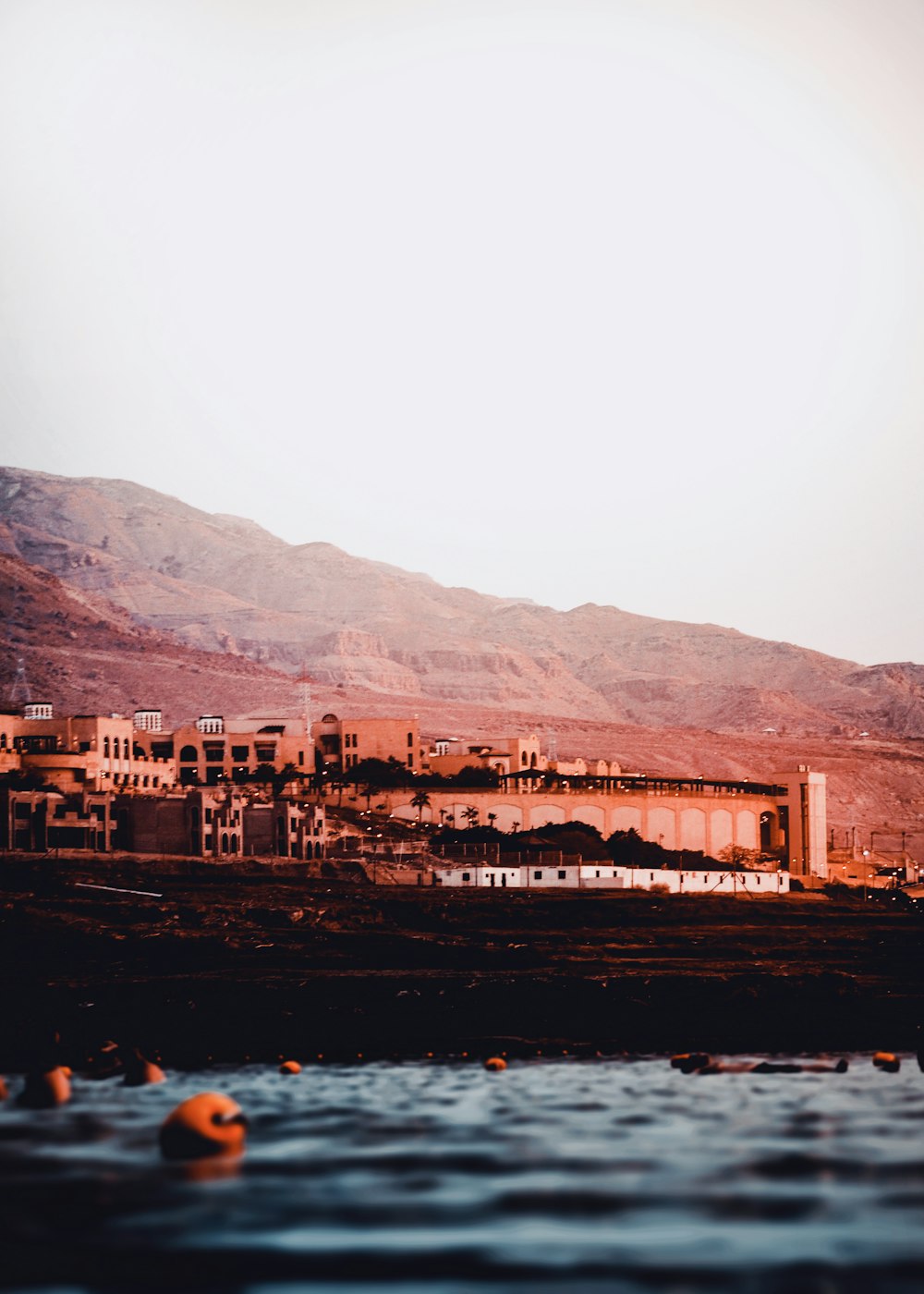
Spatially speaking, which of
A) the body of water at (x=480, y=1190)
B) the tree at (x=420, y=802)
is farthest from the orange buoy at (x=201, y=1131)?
the tree at (x=420, y=802)

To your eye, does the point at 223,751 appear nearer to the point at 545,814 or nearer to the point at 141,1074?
the point at 545,814

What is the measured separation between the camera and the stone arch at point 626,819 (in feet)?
360

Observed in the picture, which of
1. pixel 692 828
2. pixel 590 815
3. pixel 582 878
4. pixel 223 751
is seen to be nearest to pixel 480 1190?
pixel 582 878

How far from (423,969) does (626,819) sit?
53505 mm

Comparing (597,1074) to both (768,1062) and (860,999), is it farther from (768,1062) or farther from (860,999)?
(860,999)

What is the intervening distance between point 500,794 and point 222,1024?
6612 cm

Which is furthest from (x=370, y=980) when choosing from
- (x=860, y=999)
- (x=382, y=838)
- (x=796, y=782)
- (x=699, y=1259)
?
(x=796, y=782)

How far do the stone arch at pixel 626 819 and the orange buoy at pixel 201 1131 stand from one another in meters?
82.9

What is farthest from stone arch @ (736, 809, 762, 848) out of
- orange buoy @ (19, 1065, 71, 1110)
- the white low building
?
orange buoy @ (19, 1065, 71, 1110)

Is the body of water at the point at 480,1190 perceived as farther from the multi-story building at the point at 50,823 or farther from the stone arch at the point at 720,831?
the stone arch at the point at 720,831

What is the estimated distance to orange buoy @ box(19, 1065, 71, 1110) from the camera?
32.0 m

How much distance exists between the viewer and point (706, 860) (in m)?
102

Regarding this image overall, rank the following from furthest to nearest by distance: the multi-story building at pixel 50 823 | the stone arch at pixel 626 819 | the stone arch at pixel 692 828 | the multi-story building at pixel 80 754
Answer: the stone arch at pixel 692 828
the stone arch at pixel 626 819
the multi-story building at pixel 80 754
the multi-story building at pixel 50 823

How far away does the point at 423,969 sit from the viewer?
2272 inches
